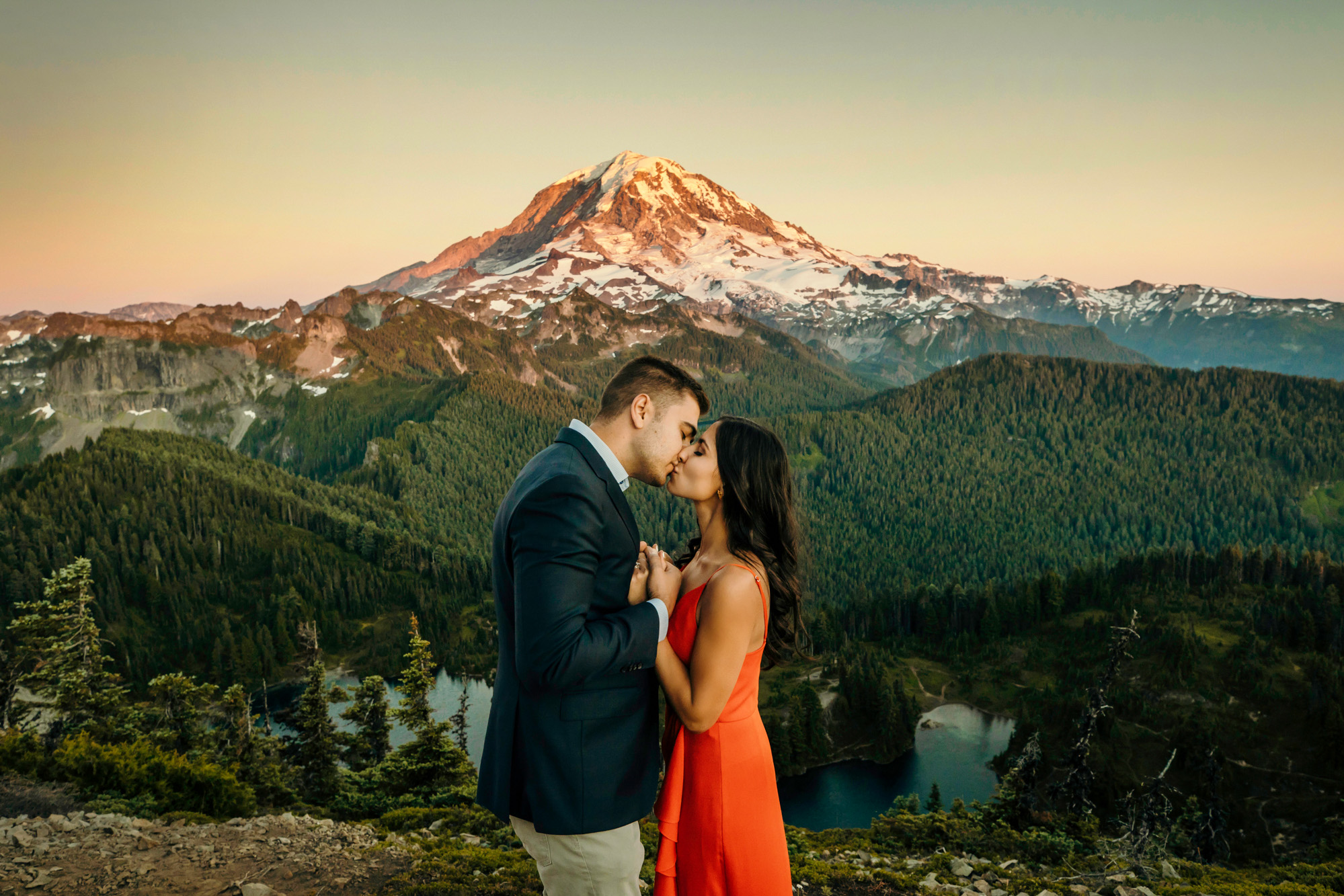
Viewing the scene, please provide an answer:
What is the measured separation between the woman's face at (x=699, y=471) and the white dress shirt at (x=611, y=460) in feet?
2.75

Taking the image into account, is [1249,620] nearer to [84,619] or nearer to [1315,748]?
[1315,748]

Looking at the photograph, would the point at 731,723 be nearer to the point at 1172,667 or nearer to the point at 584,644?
the point at 584,644

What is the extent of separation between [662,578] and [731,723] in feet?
5.15

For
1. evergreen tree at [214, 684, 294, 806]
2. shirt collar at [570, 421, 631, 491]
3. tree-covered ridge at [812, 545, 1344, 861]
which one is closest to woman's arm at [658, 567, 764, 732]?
shirt collar at [570, 421, 631, 491]

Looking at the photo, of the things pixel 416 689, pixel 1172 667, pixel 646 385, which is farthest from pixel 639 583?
pixel 1172 667

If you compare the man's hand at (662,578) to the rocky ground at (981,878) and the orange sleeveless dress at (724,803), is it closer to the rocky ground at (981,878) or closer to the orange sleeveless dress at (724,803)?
the orange sleeveless dress at (724,803)

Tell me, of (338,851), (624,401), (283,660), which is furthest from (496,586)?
(283,660)

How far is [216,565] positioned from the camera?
443ft

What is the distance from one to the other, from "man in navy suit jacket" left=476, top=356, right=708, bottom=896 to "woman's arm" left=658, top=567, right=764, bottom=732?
0.22 meters

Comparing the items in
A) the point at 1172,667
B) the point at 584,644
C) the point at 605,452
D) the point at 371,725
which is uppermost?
the point at 605,452

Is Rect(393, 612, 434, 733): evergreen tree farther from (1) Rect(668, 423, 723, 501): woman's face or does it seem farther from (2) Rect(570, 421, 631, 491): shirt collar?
(2) Rect(570, 421, 631, 491): shirt collar

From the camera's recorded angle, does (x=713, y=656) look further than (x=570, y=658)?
Yes

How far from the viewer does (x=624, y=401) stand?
5.60 metres

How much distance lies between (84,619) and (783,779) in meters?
64.5
